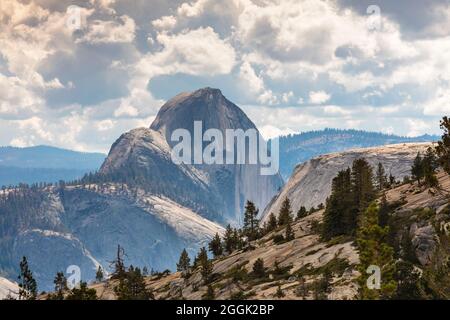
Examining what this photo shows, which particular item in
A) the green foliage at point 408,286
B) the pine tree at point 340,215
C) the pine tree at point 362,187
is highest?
the pine tree at point 362,187

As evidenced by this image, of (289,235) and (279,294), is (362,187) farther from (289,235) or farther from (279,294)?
(279,294)

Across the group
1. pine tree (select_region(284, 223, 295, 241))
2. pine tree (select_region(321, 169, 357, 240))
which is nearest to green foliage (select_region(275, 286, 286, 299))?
pine tree (select_region(321, 169, 357, 240))

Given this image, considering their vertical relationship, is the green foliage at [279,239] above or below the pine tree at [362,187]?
below

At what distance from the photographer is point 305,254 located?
92.4 m

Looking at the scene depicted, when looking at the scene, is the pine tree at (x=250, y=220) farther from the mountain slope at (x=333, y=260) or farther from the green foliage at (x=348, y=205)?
the green foliage at (x=348, y=205)

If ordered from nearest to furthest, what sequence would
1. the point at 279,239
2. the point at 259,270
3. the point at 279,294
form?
the point at 279,294 < the point at 259,270 < the point at 279,239

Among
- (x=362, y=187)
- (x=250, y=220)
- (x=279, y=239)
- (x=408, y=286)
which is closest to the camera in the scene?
(x=408, y=286)

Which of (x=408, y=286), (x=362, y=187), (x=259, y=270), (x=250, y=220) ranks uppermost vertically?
(x=362, y=187)

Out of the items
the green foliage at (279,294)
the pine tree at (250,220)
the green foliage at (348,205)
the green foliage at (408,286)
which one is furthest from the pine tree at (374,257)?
the pine tree at (250,220)

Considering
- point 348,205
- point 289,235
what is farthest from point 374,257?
point 289,235

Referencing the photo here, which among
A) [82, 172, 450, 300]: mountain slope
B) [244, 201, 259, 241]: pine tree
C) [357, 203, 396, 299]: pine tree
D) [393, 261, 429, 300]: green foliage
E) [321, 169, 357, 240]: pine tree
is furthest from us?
[244, 201, 259, 241]: pine tree

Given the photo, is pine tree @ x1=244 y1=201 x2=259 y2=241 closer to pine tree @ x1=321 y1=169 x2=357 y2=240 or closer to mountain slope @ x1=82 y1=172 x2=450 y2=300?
mountain slope @ x1=82 y1=172 x2=450 y2=300

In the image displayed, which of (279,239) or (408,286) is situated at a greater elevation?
(279,239)
